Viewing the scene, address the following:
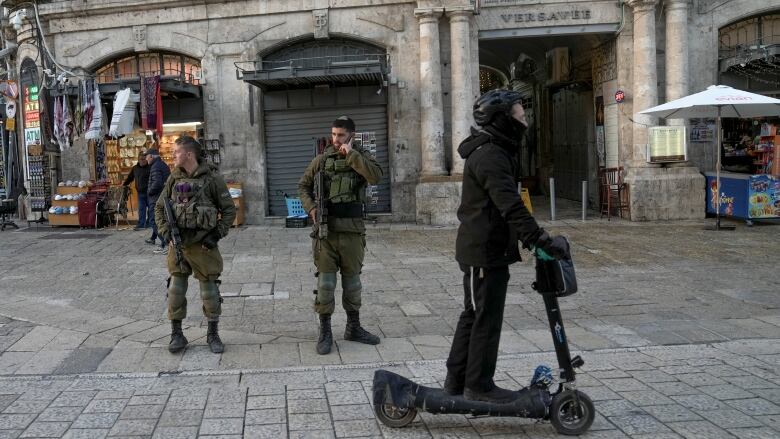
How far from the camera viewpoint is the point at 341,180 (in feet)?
18.0

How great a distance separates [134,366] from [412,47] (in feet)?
35.1

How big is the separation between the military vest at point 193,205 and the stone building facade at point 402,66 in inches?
326

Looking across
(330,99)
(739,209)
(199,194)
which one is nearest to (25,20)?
(330,99)

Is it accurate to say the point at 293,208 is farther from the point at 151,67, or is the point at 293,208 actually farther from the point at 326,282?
the point at 326,282

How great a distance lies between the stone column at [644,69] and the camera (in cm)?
1359

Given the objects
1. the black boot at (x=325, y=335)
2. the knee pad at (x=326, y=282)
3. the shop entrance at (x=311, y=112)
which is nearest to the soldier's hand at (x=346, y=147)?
the knee pad at (x=326, y=282)

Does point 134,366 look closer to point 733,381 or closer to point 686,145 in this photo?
point 733,381

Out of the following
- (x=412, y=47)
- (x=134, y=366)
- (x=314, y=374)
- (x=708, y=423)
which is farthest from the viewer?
(x=412, y=47)

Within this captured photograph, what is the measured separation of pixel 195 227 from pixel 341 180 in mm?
1204

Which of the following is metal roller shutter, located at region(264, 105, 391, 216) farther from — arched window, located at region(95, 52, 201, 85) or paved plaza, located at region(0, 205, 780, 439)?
paved plaza, located at region(0, 205, 780, 439)

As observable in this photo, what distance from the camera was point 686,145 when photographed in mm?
13633

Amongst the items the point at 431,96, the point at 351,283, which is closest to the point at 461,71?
the point at 431,96

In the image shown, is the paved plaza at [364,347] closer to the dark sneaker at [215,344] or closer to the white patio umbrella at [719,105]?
the dark sneaker at [215,344]

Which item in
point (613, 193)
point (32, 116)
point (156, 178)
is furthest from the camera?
point (32, 116)
